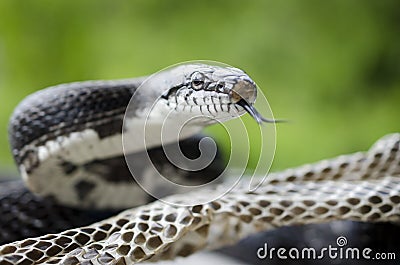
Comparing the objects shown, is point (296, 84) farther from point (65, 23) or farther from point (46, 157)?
point (46, 157)

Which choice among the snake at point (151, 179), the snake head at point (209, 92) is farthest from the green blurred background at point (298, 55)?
the snake head at point (209, 92)

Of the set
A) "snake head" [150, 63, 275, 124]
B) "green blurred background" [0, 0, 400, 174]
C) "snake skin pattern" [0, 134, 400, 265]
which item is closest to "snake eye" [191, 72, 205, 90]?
"snake head" [150, 63, 275, 124]

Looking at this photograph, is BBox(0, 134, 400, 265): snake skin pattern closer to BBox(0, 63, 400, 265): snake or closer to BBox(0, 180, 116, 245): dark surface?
BBox(0, 63, 400, 265): snake

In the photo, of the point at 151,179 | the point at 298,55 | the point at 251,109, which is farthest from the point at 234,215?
the point at 298,55

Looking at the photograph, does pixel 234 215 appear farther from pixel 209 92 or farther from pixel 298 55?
pixel 298 55

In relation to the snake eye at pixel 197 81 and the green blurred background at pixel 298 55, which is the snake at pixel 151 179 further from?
the green blurred background at pixel 298 55

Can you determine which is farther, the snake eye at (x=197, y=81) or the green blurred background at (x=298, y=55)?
the green blurred background at (x=298, y=55)

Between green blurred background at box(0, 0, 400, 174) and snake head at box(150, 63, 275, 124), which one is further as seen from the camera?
green blurred background at box(0, 0, 400, 174)

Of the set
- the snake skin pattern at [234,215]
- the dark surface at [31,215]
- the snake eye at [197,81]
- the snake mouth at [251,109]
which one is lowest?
the dark surface at [31,215]
